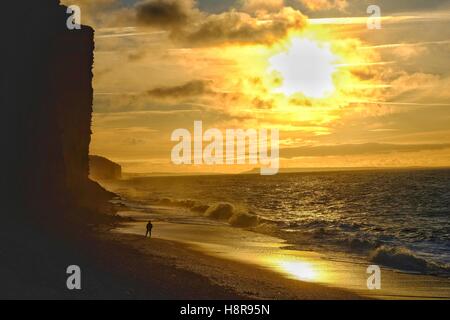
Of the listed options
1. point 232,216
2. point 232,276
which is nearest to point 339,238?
point 232,216

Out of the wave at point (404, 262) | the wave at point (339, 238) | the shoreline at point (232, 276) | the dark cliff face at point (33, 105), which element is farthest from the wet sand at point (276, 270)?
the dark cliff face at point (33, 105)

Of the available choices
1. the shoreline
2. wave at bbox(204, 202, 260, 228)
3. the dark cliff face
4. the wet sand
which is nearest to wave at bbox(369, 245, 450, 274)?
the wet sand

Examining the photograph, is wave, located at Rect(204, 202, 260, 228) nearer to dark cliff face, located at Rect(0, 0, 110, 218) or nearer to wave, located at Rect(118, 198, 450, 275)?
wave, located at Rect(118, 198, 450, 275)

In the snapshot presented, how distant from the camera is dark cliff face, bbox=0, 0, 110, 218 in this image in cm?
3903

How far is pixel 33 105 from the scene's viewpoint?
41312 mm

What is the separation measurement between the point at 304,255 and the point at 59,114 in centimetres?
2309

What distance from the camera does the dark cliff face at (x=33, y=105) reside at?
3903 centimetres

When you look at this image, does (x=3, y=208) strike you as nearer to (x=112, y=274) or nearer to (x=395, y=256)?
(x=112, y=274)

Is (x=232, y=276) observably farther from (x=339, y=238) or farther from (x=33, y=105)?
(x=33, y=105)

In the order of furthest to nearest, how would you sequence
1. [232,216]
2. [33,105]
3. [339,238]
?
1. [232,216]
2. [339,238]
3. [33,105]

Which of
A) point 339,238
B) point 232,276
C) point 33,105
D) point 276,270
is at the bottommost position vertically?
point 232,276

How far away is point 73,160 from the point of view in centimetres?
5575
